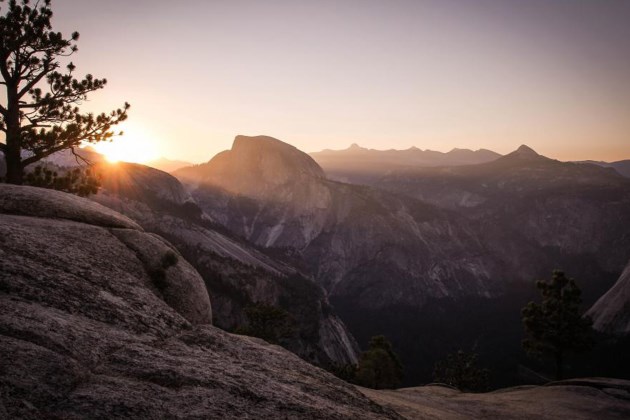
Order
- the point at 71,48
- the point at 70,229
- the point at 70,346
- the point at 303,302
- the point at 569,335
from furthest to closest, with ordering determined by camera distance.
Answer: the point at 303,302 < the point at 569,335 < the point at 71,48 < the point at 70,229 < the point at 70,346

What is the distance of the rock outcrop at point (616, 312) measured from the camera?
5172 inches

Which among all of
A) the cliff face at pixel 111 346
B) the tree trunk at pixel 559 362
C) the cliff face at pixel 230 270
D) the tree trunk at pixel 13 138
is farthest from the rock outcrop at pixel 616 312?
the tree trunk at pixel 13 138

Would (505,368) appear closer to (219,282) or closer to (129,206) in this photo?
(219,282)

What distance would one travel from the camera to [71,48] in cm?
1958

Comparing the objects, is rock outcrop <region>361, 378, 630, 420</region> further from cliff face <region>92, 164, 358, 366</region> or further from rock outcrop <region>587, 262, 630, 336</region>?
rock outcrop <region>587, 262, 630, 336</region>

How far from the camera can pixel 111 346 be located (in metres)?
7.72

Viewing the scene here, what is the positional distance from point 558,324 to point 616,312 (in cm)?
12988

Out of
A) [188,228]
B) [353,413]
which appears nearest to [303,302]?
[188,228]

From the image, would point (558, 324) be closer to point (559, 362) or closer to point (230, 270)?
point (559, 362)

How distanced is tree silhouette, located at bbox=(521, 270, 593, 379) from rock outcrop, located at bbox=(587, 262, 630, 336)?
393 feet

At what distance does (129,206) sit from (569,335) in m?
117

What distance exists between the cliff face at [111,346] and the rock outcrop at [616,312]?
161077 mm

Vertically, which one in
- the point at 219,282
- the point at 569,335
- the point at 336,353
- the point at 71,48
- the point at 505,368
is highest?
the point at 71,48

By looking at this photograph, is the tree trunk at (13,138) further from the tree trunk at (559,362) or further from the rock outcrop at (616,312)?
the rock outcrop at (616,312)
